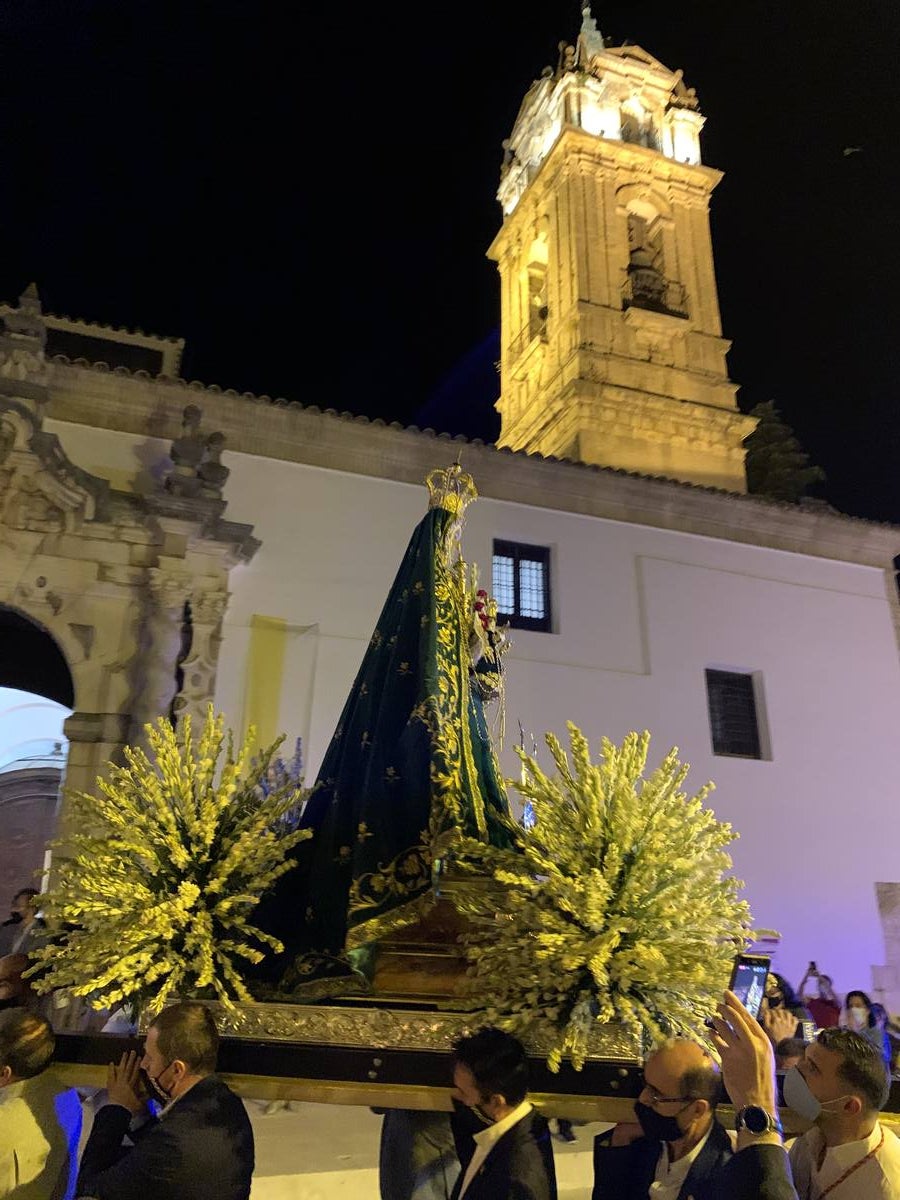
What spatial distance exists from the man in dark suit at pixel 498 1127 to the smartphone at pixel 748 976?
29.7 inches

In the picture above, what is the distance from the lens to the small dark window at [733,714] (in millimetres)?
13414

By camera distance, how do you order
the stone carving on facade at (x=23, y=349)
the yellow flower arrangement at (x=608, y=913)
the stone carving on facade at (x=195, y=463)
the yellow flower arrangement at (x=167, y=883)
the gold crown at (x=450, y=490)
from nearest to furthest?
the yellow flower arrangement at (x=608, y=913) < the yellow flower arrangement at (x=167, y=883) < the gold crown at (x=450, y=490) < the stone carving on facade at (x=195, y=463) < the stone carving on facade at (x=23, y=349)

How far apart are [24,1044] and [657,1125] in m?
1.86

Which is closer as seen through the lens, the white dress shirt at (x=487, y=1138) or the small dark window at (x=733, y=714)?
the white dress shirt at (x=487, y=1138)

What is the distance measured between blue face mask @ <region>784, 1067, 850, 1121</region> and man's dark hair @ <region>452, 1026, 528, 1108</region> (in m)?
0.77

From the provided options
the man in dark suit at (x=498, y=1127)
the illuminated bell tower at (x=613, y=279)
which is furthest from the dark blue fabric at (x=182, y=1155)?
the illuminated bell tower at (x=613, y=279)

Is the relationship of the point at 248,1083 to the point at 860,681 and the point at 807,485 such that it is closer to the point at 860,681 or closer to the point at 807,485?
the point at 860,681

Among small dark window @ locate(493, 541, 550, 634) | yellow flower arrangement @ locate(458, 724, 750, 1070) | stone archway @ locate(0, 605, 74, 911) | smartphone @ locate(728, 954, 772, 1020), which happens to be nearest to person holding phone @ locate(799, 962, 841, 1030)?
small dark window @ locate(493, 541, 550, 634)

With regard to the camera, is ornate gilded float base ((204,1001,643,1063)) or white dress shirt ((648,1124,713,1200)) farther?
ornate gilded float base ((204,1001,643,1063))

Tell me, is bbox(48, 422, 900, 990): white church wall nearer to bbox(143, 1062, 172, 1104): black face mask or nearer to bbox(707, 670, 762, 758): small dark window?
bbox(707, 670, 762, 758): small dark window

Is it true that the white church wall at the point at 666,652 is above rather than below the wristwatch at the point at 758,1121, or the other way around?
above

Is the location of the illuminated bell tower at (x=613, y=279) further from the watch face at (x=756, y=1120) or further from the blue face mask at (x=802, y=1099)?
the watch face at (x=756, y=1120)

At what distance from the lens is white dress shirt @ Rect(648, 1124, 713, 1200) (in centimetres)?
257

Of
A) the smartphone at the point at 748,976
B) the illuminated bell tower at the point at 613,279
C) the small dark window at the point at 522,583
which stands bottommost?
the smartphone at the point at 748,976
